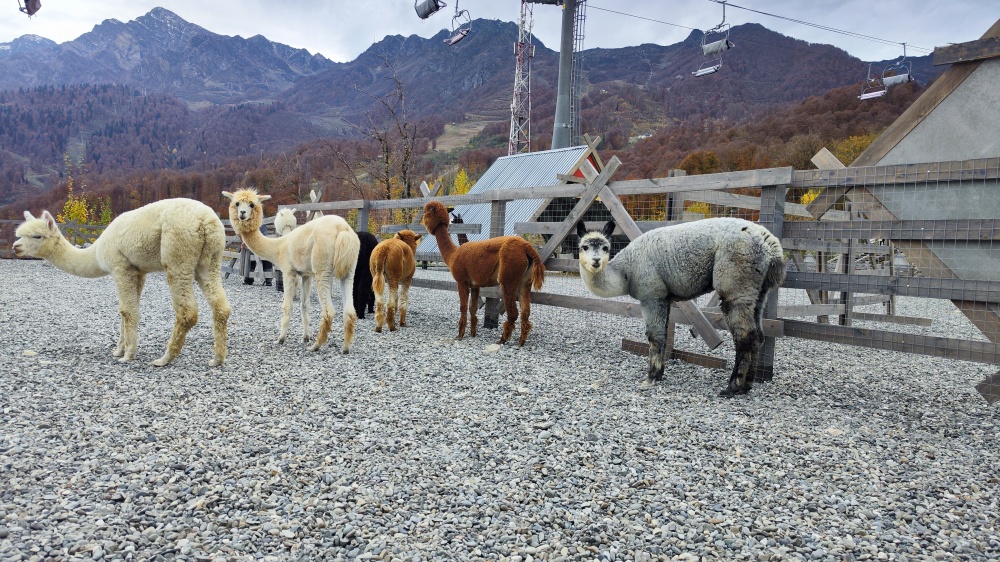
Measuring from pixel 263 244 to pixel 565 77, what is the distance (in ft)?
72.3

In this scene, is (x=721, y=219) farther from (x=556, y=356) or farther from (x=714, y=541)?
(x=714, y=541)

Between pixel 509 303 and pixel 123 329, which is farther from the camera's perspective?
pixel 509 303

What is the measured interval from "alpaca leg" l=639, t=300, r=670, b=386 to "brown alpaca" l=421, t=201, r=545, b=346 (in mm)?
1883

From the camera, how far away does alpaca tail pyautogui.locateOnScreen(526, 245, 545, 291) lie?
6520mm

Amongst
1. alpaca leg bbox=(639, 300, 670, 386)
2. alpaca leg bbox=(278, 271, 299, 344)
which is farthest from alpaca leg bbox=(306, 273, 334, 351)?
alpaca leg bbox=(639, 300, 670, 386)

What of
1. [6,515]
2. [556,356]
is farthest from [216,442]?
[556,356]

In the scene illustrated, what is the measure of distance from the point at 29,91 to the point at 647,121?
177 metres

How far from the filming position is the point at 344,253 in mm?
Result: 5996

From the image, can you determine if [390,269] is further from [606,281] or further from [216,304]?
[606,281]

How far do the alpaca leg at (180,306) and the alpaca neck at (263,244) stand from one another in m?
1.31

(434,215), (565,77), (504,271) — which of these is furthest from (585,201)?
(565,77)

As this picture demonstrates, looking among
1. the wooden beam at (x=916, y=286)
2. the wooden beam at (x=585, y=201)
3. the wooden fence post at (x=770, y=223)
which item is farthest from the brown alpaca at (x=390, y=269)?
the wooden beam at (x=916, y=286)

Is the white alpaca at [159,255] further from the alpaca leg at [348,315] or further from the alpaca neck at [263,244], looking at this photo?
the alpaca leg at [348,315]

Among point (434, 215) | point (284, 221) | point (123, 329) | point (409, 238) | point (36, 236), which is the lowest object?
point (123, 329)
